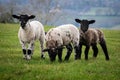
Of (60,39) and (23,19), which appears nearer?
(60,39)

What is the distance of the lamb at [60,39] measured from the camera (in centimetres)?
1933

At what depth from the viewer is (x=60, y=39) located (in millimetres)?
19875

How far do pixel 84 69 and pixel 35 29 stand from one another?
550 centimetres

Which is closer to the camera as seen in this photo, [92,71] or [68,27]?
[92,71]

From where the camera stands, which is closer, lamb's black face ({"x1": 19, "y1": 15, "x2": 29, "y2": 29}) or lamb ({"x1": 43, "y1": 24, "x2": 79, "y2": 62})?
lamb ({"x1": 43, "y1": 24, "x2": 79, "y2": 62})

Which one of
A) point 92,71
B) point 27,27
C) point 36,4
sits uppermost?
point 27,27

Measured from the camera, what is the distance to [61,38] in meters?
20.1

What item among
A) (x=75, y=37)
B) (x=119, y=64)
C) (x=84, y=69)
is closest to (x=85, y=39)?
(x=75, y=37)

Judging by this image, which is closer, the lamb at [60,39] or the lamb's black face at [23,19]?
the lamb at [60,39]

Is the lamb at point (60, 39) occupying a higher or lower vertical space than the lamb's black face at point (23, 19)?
lower

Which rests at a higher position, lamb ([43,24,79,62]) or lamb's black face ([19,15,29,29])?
lamb's black face ([19,15,29,29])

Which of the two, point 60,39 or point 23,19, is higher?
point 23,19

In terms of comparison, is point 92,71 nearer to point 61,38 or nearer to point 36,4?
point 61,38

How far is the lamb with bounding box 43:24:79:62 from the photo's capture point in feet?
63.4
